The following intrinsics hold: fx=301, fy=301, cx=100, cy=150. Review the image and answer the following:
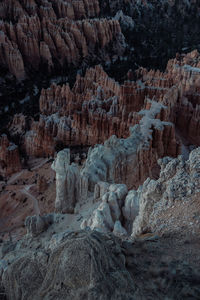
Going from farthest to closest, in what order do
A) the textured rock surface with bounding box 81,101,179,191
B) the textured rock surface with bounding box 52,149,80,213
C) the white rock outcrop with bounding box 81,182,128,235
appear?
the textured rock surface with bounding box 81,101,179,191, the textured rock surface with bounding box 52,149,80,213, the white rock outcrop with bounding box 81,182,128,235

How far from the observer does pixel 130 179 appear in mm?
12328

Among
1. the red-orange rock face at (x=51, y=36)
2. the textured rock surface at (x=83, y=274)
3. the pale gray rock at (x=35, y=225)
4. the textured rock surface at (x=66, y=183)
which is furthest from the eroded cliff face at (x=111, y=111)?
the red-orange rock face at (x=51, y=36)

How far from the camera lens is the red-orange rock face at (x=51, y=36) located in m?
35.4

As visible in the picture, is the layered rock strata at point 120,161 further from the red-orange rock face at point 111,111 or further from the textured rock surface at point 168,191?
the textured rock surface at point 168,191

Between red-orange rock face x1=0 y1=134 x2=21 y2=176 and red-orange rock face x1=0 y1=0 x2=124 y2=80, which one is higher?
red-orange rock face x1=0 y1=0 x2=124 y2=80

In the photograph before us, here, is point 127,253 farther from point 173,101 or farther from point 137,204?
point 173,101

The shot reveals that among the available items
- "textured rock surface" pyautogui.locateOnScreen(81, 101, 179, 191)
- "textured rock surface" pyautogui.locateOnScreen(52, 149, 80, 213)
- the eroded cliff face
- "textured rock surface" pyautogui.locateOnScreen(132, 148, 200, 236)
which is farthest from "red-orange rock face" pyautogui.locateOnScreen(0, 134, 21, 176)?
"textured rock surface" pyautogui.locateOnScreen(132, 148, 200, 236)

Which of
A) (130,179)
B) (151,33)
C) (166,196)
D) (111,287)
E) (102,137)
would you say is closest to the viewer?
(111,287)

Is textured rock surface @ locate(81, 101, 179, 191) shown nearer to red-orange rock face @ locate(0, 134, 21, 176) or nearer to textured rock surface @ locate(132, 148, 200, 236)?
textured rock surface @ locate(132, 148, 200, 236)

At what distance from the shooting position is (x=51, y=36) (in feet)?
127

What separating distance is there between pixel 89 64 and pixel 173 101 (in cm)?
2288

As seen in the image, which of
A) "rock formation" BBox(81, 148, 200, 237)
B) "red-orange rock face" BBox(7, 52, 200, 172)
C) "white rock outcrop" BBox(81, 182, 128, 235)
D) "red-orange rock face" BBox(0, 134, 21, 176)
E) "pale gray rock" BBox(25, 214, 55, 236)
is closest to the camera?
"rock formation" BBox(81, 148, 200, 237)

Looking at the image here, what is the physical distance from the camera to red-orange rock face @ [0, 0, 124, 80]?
35406 mm

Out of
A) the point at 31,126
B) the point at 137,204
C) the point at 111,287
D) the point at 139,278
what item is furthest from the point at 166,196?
the point at 31,126
